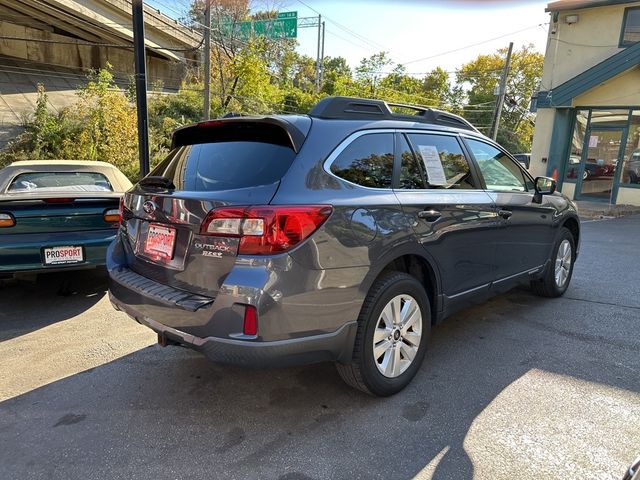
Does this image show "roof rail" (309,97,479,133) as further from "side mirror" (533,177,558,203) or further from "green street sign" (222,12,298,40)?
"green street sign" (222,12,298,40)

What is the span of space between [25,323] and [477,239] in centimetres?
407

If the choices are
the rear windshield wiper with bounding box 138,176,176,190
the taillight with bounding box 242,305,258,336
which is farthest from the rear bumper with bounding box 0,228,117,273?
the taillight with bounding box 242,305,258,336

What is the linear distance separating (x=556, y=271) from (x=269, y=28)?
21729mm

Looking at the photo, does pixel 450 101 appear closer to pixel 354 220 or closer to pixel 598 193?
pixel 598 193

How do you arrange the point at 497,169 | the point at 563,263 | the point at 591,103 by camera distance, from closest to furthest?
the point at 497,169, the point at 563,263, the point at 591,103

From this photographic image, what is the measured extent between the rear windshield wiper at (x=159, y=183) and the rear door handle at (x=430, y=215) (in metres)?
1.59

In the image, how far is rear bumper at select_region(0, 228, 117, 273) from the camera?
4.31 meters

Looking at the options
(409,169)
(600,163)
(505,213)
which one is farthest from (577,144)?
(409,169)

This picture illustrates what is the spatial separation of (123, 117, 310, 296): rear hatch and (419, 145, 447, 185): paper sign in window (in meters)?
1.00

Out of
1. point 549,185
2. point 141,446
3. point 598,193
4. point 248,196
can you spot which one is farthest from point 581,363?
point 598,193

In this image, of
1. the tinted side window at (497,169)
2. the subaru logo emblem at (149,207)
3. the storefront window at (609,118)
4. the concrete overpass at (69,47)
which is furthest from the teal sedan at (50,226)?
the storefront window at (609,118)

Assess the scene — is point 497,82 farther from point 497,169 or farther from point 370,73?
point 497,169

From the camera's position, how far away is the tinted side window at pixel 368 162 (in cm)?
278

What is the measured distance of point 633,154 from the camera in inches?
575
